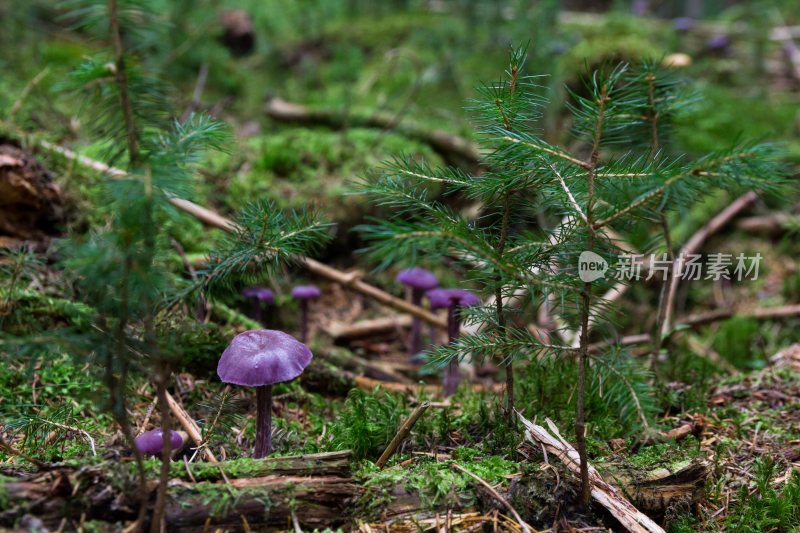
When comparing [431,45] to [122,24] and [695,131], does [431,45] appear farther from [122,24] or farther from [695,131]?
[122,24]

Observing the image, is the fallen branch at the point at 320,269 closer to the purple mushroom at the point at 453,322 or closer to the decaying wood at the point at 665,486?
the purple mushroom at the point at 453,322

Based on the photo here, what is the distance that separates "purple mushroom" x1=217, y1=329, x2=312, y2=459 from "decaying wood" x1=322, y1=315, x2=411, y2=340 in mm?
2186

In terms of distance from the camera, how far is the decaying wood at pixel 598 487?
2.20 meters

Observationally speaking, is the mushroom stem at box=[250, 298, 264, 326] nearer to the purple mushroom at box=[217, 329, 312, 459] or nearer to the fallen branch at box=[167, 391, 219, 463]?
the fallen branch at box=[167, 391, 219, 463]

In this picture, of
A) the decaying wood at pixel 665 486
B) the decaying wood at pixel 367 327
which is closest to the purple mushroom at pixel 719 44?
the decaying wood at pixel 367 327

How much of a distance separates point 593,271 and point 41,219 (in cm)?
339

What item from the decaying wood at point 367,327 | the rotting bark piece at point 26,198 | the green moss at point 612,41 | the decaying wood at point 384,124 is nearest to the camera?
the rotting bark piece at point 26,198

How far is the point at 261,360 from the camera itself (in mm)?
2240

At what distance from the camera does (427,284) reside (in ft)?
13.6

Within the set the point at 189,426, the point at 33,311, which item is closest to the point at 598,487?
the point at 189,426

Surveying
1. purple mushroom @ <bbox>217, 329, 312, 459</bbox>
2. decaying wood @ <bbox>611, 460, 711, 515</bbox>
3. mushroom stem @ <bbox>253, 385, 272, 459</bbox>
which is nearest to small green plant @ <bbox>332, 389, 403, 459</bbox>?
mushroom stem @ <bbox>253, 385, 272, 459</bbox>

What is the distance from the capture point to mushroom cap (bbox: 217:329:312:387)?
2.22m

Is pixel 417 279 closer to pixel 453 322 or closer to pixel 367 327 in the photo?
pixel 453 322

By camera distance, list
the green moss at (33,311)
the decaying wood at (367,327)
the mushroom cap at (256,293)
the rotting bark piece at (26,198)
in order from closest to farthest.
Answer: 1. the green moss at (33,311)
2. the rotting bark piece at (26,198)
3. the mushroom cap at (256,293)
4. the decaying wood at (367,327)
